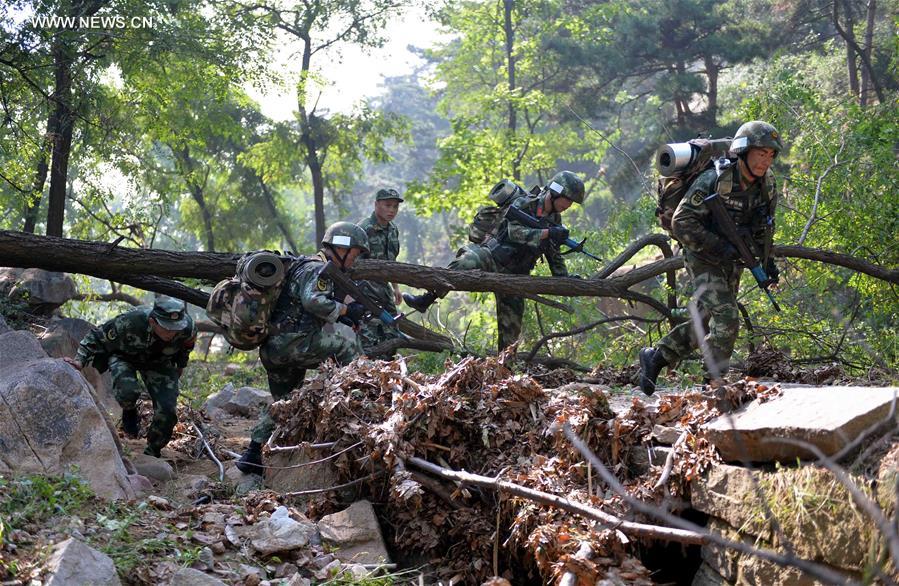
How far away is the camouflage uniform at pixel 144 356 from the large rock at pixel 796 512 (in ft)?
14.7

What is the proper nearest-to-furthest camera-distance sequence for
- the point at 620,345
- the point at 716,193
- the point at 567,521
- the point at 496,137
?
the point at 567,521 → the point at 716,193 → the point at 620,345 → the point at 496,137

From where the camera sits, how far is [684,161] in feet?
20.8

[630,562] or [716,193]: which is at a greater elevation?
[716,193]

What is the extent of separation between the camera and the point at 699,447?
164 inches

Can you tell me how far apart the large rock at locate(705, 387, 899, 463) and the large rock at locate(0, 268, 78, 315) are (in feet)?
27.7

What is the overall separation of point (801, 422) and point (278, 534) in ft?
8.78

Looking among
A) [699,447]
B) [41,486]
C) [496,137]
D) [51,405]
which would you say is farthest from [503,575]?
[496,137]

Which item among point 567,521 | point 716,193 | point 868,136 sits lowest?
point 567,521

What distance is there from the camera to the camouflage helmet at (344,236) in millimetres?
7410

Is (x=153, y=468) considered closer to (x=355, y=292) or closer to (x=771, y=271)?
(x=355, y=292)

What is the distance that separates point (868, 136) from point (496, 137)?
13.1 m

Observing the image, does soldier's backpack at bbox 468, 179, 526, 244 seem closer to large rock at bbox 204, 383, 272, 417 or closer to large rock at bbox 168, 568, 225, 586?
large rock at bbox 204, 383, 272, 417

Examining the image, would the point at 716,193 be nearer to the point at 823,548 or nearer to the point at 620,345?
the point at 823,548

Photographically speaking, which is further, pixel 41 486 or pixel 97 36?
pixel 97 36
